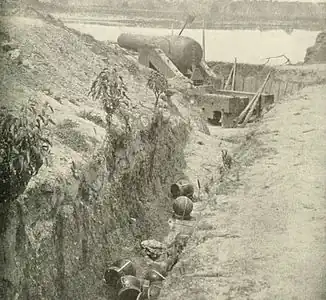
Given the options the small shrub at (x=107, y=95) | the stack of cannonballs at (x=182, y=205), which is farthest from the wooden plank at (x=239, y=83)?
the stack of cannonballs at (x=182, y=205)

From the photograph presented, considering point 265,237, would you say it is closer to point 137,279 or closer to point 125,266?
point 137,279

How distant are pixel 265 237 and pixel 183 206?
9.85 ft

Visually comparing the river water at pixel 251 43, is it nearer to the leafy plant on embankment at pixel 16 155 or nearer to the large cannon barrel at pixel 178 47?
the large cannon barrel at pixel 178 47

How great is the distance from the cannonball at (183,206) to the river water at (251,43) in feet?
33.7

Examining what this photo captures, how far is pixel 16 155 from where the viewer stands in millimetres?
5102

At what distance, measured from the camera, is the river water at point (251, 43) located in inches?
724

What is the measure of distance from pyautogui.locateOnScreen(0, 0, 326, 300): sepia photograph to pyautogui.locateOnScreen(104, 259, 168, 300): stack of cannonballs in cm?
2

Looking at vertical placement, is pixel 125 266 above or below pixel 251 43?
below

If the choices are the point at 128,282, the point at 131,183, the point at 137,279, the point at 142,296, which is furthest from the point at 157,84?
the point at 142,296

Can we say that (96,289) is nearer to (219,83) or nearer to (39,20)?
(39,20)

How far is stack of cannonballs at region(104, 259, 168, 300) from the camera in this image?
5.73 m

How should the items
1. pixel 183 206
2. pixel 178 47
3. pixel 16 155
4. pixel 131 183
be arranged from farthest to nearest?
1. pixel 178 47
2. pixel 183 206
3. pixel 131 183
4. pixel 16 155

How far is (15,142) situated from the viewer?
202 inches

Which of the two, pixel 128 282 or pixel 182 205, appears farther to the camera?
pixel 182 205
